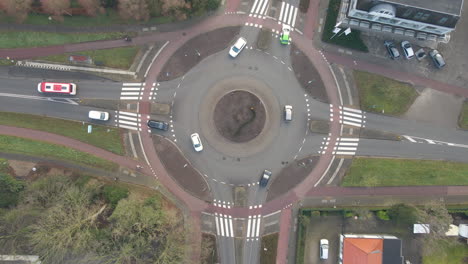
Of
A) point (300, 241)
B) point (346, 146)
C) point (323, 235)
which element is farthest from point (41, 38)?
point (323, 235)

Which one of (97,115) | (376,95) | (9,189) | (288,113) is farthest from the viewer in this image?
(376,95)

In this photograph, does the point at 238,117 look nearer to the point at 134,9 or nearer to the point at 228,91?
the point at 228,91

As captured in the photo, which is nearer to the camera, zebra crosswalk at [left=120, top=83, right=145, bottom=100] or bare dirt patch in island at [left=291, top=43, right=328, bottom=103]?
zebra crosswalk at [left=120, top=83, right=145, bottom=100]

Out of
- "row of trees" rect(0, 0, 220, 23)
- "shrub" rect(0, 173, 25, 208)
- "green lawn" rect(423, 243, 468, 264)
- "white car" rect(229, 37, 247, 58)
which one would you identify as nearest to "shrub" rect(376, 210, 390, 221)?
"green lawn" rect(423, 243, 468, 264)

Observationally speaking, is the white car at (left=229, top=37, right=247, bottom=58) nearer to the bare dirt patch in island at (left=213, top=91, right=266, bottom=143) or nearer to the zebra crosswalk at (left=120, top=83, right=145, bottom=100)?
the bare dirt patch in island at (left=213, top=91, right=266, bottom=143)

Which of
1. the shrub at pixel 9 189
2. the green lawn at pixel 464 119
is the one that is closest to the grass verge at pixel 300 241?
the green lawn at pixel 464 119

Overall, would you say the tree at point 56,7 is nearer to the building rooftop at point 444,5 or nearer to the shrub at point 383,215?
the building rooftop at point 444,5
